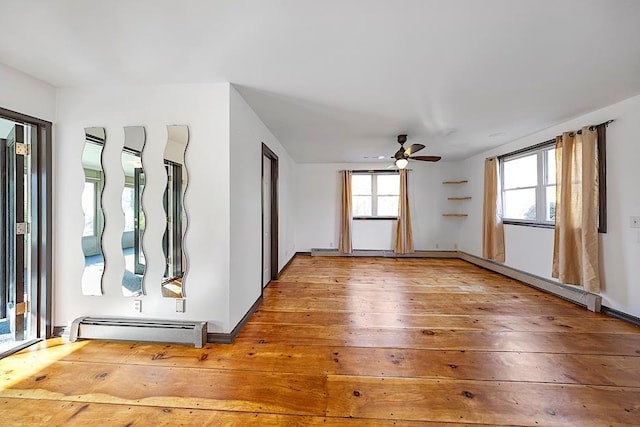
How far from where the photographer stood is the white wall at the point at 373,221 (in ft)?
22.6

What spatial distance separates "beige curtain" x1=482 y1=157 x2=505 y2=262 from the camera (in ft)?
16.7

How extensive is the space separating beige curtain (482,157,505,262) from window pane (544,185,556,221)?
2.97 feet

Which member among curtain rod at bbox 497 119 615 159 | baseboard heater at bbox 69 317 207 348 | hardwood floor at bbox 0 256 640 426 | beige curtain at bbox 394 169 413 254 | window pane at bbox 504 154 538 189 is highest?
curtain rod at bbox 497 119 615 159

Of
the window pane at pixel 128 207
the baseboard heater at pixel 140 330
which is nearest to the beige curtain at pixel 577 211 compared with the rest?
the baseboard heater at pixel 140 330

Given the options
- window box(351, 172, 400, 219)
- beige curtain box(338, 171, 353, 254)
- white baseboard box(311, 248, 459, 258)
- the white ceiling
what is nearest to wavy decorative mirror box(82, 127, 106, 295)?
the white ceiling

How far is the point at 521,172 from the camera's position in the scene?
15.8 ft

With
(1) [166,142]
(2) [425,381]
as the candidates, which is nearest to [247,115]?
(1) [166,142]

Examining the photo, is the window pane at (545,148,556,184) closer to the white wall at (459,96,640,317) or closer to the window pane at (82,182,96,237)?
the white wall at (459,96,640,317)

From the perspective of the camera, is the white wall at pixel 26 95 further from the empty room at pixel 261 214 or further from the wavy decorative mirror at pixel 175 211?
the wavy decorative mirror at pixel 175 211

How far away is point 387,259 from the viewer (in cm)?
671

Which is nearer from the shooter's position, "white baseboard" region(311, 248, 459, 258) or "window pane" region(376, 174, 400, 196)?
"white baseboard" region(311, 248, 459, 258)

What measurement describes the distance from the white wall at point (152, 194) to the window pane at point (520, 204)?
4.78 metres

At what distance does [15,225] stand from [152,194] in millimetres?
1210

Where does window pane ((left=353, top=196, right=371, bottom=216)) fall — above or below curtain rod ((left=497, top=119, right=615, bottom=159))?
below
